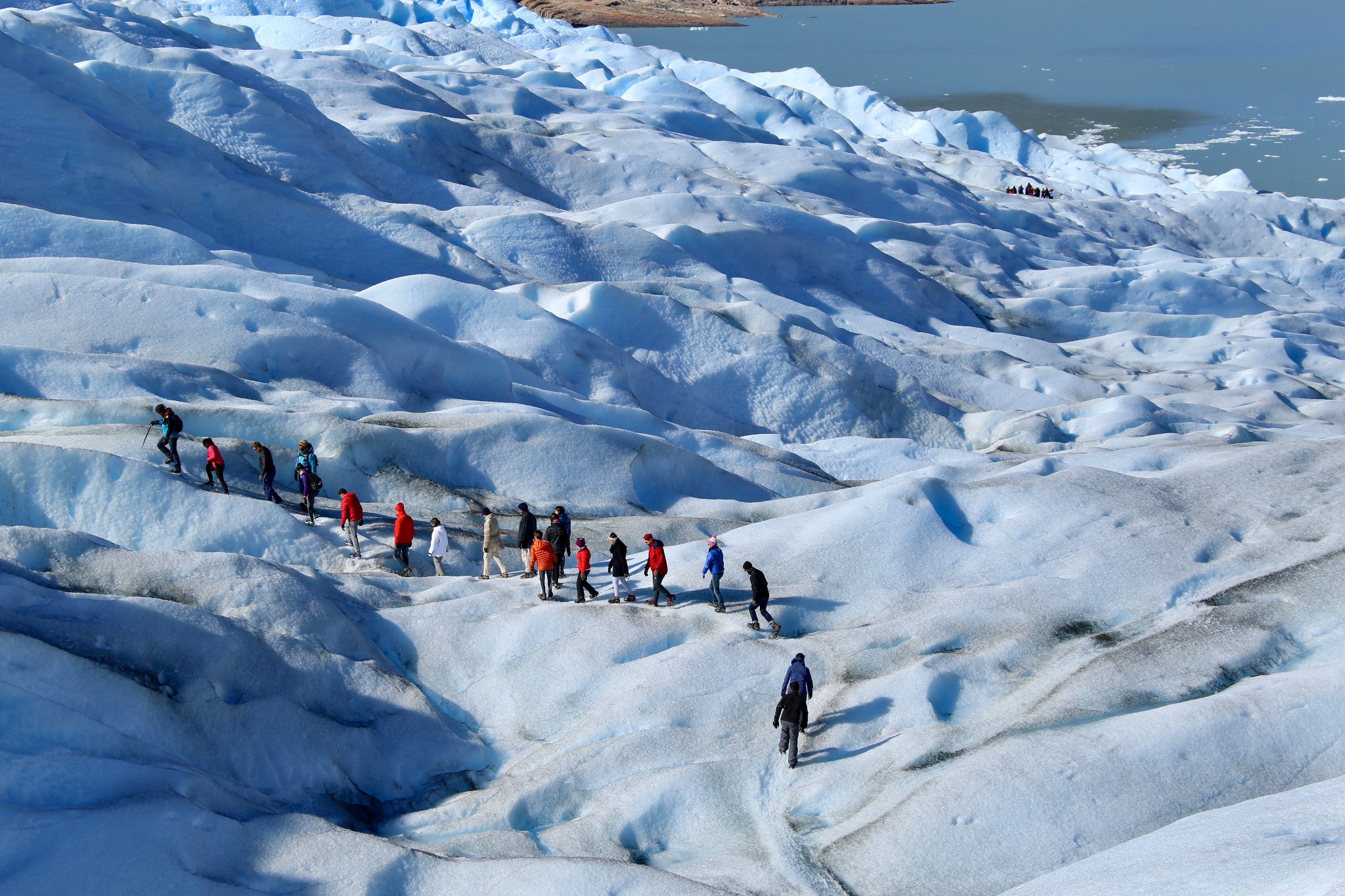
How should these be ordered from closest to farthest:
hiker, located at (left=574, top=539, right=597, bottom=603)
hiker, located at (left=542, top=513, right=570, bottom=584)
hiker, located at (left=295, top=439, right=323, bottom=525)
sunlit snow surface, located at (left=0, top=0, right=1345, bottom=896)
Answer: sunlit snow surface, located at (left=0, top=0, right=1345, bottom=896)
hiker, located at (left=574, top=539, right=597, bottom=603)
hiker, located at (left=542, top=513, right=570, bottom=584)
hiker, located at (left=295, top=439, right=323, bottom=525)

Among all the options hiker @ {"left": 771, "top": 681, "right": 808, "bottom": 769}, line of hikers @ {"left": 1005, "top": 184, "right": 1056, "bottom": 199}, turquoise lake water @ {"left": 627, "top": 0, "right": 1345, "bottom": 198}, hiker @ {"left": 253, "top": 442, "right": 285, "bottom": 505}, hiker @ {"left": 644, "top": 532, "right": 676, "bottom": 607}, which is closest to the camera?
hiker @ {"left": 771, "top": 681, "right": 808, "bottom": 769}

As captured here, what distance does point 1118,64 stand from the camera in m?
98.3

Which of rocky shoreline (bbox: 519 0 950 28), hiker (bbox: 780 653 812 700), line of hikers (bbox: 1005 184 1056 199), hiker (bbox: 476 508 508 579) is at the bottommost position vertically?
line of hikers (bbox: 1005 184 1056 199)

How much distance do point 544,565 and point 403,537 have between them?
2185mm

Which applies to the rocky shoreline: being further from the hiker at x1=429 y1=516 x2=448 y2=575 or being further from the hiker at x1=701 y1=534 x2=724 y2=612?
the hiker at x1=701 y1=534 x2=724 y2=612

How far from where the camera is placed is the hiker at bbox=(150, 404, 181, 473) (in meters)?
14.2

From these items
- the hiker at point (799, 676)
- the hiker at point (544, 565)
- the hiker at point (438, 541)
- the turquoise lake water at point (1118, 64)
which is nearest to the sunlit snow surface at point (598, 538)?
the hiker at point (544, 565)

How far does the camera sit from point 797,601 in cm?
1245

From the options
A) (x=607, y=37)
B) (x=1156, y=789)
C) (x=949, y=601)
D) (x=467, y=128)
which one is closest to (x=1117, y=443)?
(x=949, y=601)

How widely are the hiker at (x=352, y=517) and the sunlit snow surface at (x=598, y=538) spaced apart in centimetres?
24

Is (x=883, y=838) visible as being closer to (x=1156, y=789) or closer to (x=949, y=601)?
(x=1156, y=789)

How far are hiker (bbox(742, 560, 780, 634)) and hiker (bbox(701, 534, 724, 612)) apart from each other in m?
0.37

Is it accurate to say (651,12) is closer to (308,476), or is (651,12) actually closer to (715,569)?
(308,476)

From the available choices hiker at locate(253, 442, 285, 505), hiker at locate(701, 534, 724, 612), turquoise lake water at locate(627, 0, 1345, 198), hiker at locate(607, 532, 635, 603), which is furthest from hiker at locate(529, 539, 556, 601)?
turquoise lake water at locate(627, 0, 1345, 198)
